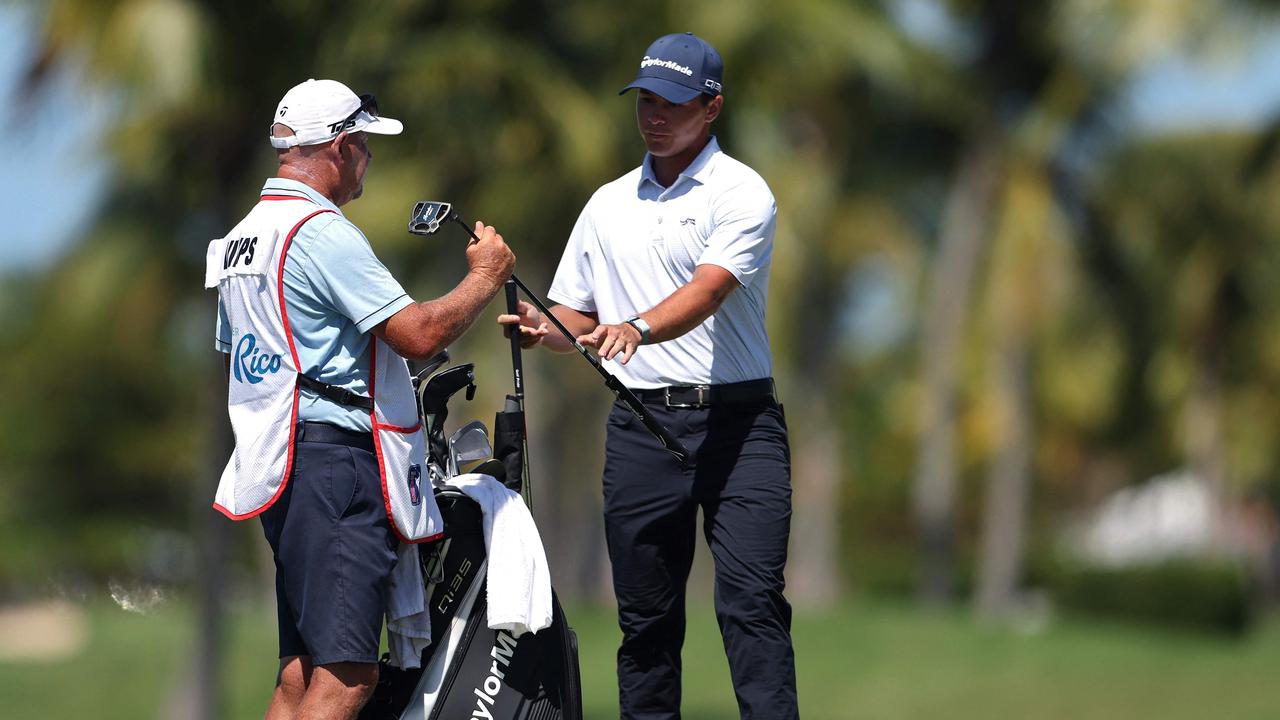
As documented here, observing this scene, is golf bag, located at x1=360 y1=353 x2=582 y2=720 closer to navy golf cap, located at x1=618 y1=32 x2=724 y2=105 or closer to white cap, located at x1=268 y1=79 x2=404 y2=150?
white cap, located at x1=268 y1=79 x2=404 y2=150

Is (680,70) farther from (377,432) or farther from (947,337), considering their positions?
(947,337)

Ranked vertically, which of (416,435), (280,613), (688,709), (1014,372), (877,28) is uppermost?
(877,28)

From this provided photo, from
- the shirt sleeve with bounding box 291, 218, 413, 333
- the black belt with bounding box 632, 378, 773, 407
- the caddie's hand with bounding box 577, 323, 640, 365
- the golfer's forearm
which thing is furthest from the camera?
the black belt with bounding box 632, 378, 773, 407

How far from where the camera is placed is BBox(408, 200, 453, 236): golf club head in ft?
17.0

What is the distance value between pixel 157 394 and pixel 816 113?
29947mm

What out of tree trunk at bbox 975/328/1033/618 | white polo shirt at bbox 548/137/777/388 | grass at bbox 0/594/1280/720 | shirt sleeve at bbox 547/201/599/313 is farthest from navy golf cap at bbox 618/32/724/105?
tree trunk at bbox 975/328/1033/618

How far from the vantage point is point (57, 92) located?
49.9ft

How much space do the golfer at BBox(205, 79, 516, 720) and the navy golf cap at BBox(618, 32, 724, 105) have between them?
38.1 inches

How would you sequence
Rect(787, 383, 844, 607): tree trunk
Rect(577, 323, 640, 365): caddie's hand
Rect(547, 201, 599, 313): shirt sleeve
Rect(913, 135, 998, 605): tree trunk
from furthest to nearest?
Rect(787, 383, 844, 607): tree trunk
Rect(913, 135, 998, 605): tree trunk
Rect(547, 201, 599, 313): shirt sleeve
Rect(577, 323, 640, 365): caddie's hand

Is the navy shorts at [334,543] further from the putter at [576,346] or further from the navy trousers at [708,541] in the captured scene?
the navy trousers at [708,541]

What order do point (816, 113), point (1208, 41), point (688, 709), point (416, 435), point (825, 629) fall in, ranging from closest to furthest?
point (416, 435) < point (688, 709) < point (1208, 41) < point (825, 629) < point (816, 113)

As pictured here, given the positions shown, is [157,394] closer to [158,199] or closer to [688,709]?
[158,199]

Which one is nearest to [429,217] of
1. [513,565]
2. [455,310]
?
[455,310]

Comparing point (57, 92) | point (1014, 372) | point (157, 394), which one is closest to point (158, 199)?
point (57, 92)
